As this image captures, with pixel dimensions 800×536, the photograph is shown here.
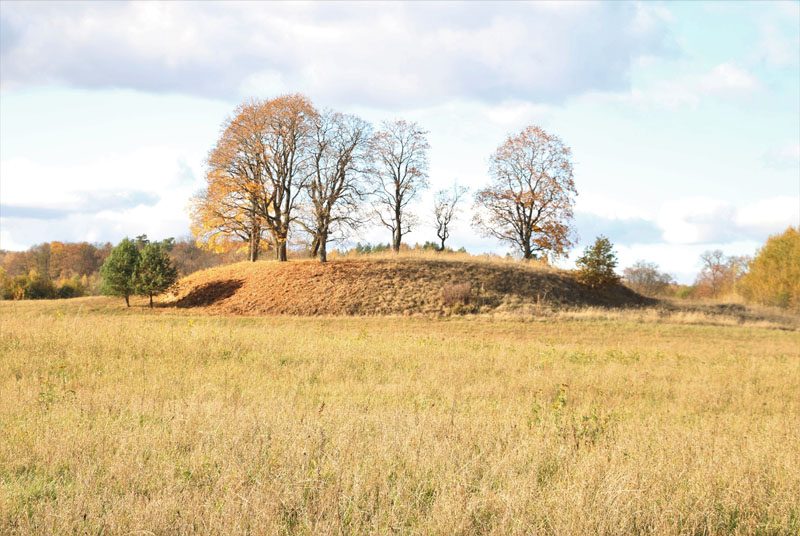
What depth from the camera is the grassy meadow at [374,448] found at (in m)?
4.37

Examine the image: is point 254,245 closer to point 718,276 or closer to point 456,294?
point 456,294

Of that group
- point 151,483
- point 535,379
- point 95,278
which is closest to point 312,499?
point 151,483

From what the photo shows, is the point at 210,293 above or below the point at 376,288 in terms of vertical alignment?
below

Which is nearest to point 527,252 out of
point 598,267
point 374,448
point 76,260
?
point 598,267

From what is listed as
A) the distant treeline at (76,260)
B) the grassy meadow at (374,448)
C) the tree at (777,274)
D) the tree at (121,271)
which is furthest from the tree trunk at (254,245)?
the tree at (777,274)

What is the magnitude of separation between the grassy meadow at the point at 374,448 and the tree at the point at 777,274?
47.6m

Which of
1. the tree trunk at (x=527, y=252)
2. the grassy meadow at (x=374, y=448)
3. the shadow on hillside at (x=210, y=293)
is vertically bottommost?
the grassy meadow at (x=374, y=448)

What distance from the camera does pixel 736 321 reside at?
34.7 meters

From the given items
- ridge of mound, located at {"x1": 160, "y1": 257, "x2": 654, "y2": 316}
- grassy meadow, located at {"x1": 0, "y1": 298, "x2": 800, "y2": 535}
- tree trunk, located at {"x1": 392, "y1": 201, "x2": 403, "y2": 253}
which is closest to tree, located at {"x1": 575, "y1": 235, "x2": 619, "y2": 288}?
ridge of mound, located at {"x1": 160, "y1": 257, "x2": 654, "y2": 316}

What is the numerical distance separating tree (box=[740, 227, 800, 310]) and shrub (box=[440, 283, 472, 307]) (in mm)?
35296

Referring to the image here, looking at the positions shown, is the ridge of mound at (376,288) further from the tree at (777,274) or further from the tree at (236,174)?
the tree at (777,274)

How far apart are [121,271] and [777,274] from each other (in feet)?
191

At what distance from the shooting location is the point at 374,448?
5.61m

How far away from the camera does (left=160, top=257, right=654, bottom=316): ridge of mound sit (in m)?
31.7
